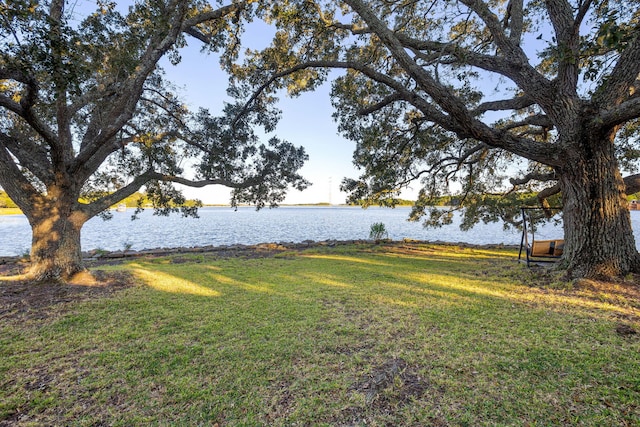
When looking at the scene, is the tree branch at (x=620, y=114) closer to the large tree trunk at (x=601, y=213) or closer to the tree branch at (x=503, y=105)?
the large tree trunk at (x=601, y=213)

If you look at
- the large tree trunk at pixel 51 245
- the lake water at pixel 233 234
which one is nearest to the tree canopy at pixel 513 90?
the large tree trunk at pixel 51 245

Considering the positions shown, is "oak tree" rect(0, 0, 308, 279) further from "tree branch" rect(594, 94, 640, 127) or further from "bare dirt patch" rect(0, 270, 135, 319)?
"tree branch" rect(594, 94, 640, 127)

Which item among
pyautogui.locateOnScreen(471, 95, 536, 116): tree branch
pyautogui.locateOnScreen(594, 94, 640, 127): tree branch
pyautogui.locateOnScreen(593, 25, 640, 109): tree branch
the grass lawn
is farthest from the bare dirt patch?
pyautogui.locateOnScreen(593, 25, 640, 109): tree branch

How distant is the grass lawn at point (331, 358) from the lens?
82.8 inches

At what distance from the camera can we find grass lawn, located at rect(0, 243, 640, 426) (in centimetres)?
210

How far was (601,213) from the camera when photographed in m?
4.99

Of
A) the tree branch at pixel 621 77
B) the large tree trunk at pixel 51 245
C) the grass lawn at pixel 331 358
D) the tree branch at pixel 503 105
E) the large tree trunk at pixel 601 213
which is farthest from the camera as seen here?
the tree branch at pixel 503 105

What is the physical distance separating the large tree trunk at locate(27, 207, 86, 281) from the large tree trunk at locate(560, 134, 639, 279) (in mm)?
9632

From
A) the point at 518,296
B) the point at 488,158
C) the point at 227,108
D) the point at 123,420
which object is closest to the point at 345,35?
the point at 227,108

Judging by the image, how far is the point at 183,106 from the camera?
7.80 metres

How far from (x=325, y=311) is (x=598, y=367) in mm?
3003

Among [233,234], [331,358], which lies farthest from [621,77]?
[233,234]

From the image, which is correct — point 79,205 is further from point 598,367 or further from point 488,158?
point 488,158

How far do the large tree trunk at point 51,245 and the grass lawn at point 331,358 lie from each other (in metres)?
1.22
